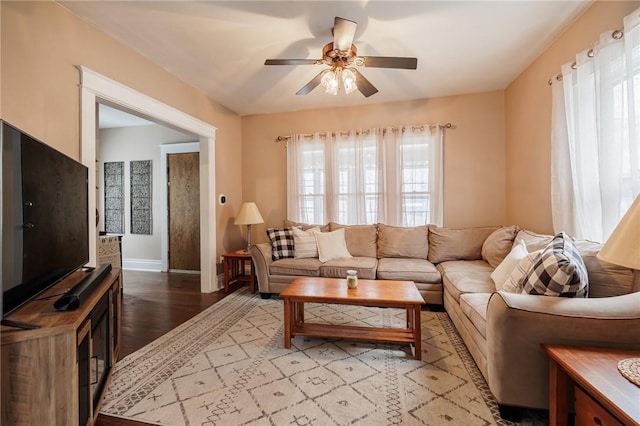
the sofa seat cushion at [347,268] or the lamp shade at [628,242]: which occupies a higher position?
the lamp shade at [628,242]

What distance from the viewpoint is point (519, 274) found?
1.92 meters

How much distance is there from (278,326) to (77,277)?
158 cm

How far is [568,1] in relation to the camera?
2031 millimetres

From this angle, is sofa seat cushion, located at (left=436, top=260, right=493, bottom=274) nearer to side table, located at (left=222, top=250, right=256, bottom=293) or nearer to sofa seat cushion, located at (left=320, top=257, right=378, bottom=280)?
sofa seat cushion, located at (left=320, top=257, right=378, bottom=280)

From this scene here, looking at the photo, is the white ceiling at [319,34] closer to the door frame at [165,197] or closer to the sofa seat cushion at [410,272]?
the door frame at [165,197]

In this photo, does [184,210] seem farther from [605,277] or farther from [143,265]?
[605,277]

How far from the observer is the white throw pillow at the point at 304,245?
3.50m

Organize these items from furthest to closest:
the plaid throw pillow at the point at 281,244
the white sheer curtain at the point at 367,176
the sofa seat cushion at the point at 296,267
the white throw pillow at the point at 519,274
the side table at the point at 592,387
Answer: the white sheer curtain at the point at 367,176
the plaid throw pillow at the point at 281,244
the sofa seat cushion at the point at 296,267
the white throw pillow at the point at 519,274
the side table at the point at 592,387

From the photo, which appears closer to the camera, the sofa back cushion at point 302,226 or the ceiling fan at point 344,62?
the ceiling fan at point 344,62

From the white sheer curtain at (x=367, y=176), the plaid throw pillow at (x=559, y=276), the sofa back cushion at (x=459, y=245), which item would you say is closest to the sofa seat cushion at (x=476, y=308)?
the plaid throw pillow at (x=559, y=276)

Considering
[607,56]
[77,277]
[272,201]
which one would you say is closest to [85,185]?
[77,277]

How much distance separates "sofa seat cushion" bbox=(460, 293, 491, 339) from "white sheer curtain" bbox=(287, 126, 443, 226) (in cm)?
183

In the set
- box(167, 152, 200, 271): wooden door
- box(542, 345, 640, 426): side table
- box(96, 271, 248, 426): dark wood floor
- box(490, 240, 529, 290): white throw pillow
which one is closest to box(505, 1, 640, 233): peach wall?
box(490, 240, 529, 290): white throw pillow

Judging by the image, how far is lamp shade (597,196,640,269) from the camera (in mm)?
1009
